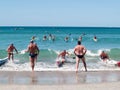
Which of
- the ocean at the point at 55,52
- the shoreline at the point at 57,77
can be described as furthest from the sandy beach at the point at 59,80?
the ocean at the point at 55,52

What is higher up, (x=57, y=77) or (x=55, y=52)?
(x=55, y=52)

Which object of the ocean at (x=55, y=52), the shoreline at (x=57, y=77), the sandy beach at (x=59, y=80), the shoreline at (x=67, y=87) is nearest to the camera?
A: the shoreline at (x=67, y=87)

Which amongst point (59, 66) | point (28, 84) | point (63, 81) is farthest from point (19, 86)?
point (59, 66)

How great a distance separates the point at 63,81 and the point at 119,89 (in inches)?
107

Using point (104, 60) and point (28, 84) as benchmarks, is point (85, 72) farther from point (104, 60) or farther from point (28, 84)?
point (104, 60)

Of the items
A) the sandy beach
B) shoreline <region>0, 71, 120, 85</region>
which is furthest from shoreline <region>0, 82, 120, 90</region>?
shoreline <region>0, 71, 120, 85</region>

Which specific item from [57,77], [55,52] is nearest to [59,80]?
[57,77]

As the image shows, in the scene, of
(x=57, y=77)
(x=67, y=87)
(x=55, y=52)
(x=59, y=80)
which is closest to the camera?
(x=67, y=87)

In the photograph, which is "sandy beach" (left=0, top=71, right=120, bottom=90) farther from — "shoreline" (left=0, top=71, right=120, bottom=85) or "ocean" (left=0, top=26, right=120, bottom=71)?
"ocean" (left=0, top=26, right=120, bottom=71)

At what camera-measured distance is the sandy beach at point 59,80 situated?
41.1 ft

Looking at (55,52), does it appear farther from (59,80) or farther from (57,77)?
(59,80)

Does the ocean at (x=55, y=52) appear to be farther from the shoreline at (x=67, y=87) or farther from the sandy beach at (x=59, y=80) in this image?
the shoreline at (x=67, y=87)

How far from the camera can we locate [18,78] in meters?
14.9

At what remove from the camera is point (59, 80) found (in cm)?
1435
